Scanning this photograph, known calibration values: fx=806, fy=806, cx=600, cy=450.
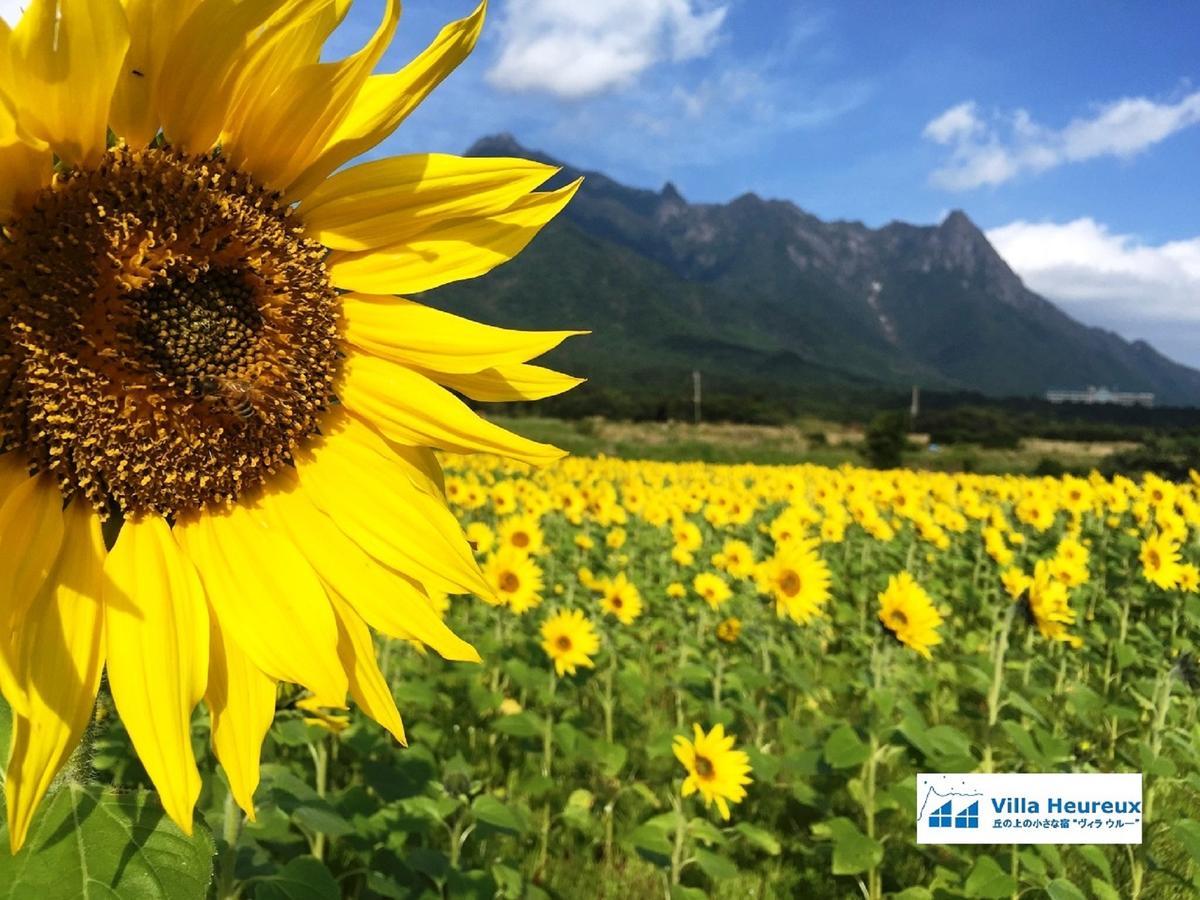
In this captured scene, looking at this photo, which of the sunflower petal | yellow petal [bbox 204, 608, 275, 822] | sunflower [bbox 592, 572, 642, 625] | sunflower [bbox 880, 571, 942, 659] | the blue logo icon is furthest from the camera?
sunflower [bbox 592, 572, 642, 625]

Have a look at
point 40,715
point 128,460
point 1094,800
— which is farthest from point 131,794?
point 1094,800

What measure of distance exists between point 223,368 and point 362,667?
0.53 m

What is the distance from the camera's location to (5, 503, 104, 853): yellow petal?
95cm

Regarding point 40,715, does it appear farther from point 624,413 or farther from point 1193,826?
point 624,413

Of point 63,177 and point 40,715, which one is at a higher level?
point 63,177

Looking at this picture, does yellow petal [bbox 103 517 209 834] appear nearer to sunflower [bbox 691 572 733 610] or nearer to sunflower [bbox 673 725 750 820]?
sunflower [bbox 673 725 750 820]

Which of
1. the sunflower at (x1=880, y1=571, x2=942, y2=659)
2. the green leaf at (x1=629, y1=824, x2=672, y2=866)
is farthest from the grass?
the green leaf at (x1=629, y1=824, x2=672, y2=866)

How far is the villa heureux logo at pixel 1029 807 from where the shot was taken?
3.83 meters

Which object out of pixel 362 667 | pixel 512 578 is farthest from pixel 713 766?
pixel 362 667

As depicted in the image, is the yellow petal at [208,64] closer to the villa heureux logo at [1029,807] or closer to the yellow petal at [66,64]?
the yellow petal at [66,64]

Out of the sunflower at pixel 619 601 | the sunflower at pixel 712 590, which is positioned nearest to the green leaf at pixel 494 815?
the sunflower at pixel 619 601

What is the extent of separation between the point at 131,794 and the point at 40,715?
0.59 feet

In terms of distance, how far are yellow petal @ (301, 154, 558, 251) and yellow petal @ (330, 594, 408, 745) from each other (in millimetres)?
626

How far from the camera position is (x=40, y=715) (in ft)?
3.21
